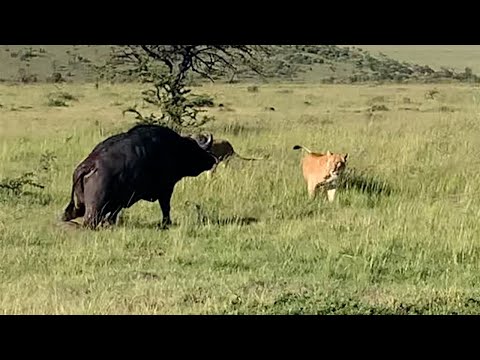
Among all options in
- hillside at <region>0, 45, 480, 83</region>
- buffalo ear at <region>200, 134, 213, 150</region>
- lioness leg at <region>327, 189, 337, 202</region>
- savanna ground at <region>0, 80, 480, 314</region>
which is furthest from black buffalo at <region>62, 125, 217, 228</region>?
hillside at <region>0, 45, 480, 83</region>

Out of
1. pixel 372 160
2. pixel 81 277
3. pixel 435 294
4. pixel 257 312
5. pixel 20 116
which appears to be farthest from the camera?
pixel 20 116

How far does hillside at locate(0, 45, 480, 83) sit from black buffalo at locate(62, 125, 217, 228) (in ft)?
117

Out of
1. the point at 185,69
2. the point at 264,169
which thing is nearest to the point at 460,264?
the point at 264,169

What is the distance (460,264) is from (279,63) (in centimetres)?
4388

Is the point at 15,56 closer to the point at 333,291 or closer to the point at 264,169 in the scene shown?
the point at 264,169

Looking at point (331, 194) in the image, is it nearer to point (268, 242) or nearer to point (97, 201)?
point (268, 242)

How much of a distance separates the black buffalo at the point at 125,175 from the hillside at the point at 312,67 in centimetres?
3568

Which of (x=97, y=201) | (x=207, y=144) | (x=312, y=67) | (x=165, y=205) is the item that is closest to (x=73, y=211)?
(x=97, y=201)

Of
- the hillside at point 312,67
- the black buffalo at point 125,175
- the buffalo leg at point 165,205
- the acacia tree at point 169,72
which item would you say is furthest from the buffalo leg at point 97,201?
the hillside at point 312,67

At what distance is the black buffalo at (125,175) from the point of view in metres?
8.02

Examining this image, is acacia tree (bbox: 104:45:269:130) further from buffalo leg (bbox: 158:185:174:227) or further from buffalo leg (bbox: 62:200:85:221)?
buffalo leg (bbox: 62:200:85:221)

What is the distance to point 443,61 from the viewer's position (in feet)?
179

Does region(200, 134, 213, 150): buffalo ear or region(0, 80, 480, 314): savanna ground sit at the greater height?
region(200, 134, 213, 150): buffalo ear

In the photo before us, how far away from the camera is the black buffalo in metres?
8.02
